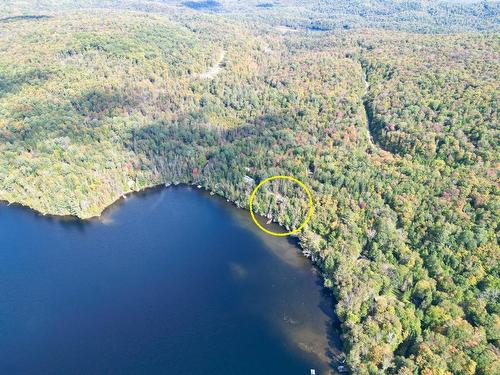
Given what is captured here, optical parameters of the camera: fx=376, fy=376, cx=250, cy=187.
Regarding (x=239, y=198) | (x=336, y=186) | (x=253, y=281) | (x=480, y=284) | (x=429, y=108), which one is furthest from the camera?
(x=429, y=108)

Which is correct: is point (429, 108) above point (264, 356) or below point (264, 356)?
above

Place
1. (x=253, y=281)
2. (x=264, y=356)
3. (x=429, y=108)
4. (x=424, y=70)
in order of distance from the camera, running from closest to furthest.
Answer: (x=264, y=356)
(x=253, y=281)
(x=429, y=108)
(x=424, y=70)

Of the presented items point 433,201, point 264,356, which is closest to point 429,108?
point 433,201

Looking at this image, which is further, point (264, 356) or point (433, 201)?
point (433, 201)

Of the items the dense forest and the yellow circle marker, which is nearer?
the dense forest

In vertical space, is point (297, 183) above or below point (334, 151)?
below

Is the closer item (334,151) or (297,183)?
(297,183)

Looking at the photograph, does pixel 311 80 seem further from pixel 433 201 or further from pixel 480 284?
pixel 480 284

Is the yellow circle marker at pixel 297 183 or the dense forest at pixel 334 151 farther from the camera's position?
the yellow circle marker at pixel 297 183
